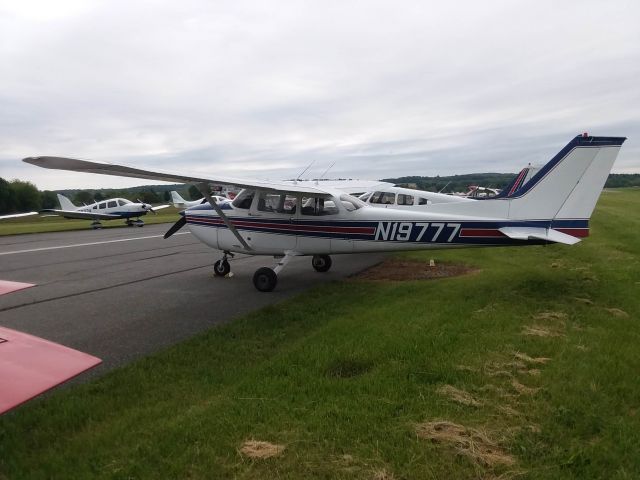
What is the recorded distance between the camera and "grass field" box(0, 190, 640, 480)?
319cm

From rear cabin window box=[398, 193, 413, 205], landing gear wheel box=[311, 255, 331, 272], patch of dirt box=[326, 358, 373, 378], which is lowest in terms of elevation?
patch of dirt box=[326, 358, 373, 378]

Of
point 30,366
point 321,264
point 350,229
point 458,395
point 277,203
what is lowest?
point 458,395

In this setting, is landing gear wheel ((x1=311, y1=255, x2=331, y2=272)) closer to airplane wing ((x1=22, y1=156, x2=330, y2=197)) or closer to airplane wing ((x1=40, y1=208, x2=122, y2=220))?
airplane wing ((x1=22, y1=156, x2=330, y2=197))

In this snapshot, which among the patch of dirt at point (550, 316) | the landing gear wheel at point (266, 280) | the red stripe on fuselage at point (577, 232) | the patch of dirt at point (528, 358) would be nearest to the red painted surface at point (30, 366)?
the patch of dirt at point (528, 358)

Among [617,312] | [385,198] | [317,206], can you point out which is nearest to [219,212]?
[317,206]

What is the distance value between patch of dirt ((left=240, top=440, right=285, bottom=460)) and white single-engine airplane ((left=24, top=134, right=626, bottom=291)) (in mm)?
4402

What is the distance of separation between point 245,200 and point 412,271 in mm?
4321

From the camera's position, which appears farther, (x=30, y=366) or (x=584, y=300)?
(x=584, y=300)

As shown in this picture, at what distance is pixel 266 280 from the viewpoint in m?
9.20

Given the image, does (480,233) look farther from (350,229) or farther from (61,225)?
(61,225)

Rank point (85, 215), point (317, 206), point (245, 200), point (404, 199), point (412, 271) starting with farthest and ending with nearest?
1. point (85, 215)
2. point (404, 199)
3. point (412, 271)
4. point (245, 200)
5. point (317, 206)

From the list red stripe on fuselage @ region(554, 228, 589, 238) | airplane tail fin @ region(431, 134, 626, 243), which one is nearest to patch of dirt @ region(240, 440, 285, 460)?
airplane tail fin @ region(431, 134, 626, 243)

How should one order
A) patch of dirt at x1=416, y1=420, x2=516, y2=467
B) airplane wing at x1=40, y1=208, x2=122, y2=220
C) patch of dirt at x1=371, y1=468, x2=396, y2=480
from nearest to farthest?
patch of dirt at x1=371, y1=468, x2=396, y2=480
patch of dirt at x1=416, y1=420, x2=516, y2=467
airplane wing at x1=40, y1=208, x2=122, y2=220

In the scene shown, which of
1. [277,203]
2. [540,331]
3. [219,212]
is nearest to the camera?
[540,331]
